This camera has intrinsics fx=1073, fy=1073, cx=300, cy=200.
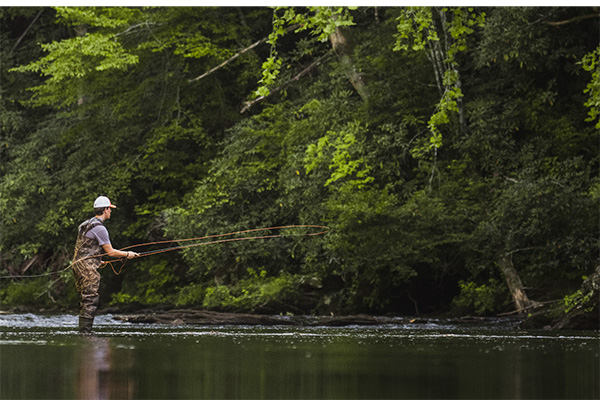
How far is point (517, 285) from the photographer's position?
49.1ft

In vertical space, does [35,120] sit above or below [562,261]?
above

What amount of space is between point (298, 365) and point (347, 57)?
12.0 meters

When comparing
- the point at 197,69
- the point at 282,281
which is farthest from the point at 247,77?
the point at 282,281

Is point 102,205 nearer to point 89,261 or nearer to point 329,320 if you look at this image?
point 89,261

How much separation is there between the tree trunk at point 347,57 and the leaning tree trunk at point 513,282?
3.84 metres

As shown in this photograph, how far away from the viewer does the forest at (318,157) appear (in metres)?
15.0

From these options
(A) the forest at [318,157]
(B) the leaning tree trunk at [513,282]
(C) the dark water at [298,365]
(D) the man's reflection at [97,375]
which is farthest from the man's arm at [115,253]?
(B) the leaning tree trunk at [513,282]

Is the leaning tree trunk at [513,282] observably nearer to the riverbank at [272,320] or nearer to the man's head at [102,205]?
the riverbank at [272,320]

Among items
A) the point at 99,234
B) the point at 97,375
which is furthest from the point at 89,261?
the point at 97,375

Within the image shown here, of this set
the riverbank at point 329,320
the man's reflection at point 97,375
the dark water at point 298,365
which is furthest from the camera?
the riverbank at point 329,320

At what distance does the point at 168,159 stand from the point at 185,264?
94.7 inches

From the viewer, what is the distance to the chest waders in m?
10.9

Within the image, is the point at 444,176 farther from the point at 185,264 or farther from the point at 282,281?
the point at 185,264

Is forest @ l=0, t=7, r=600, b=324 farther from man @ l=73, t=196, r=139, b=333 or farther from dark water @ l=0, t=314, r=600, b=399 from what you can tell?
dark water @ l=0, t=314, r=600, b=399
